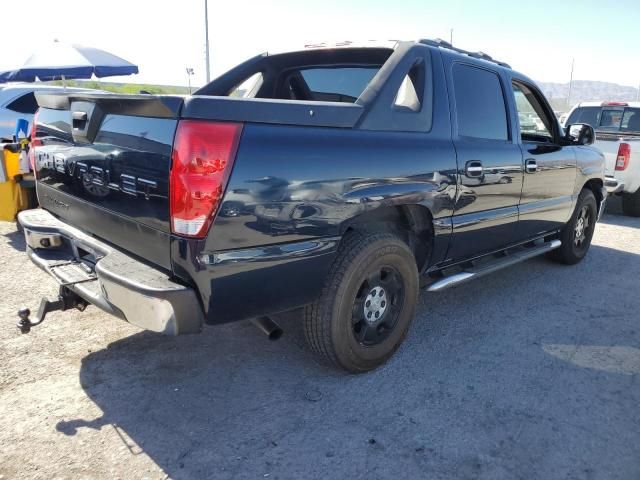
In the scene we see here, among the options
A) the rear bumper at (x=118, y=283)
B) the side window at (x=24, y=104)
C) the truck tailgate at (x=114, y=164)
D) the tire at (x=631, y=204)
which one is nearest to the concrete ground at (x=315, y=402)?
the rear bumper at (x=118, y=283)

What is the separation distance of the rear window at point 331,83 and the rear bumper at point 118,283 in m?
1.94

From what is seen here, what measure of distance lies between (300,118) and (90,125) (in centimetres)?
110

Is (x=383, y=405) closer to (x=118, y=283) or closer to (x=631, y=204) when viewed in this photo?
(x=118, y=283)

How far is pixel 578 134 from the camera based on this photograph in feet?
16.3

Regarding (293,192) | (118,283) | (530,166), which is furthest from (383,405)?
(530,166)

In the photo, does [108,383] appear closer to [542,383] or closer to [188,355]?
[188,355]

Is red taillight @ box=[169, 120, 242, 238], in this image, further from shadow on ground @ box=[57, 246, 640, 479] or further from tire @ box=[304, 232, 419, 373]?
shadow on ground @ box=[57, 246, 640, 479]

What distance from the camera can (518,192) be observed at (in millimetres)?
4070

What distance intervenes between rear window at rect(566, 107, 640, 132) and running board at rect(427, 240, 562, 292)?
553cm

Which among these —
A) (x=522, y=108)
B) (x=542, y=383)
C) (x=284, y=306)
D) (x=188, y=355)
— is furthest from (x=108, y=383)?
(x=522, y=108)

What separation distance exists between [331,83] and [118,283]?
224 centimetres

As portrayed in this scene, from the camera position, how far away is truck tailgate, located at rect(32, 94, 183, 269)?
7.50 ft

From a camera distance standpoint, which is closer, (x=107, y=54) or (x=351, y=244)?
(x=351, y=244)

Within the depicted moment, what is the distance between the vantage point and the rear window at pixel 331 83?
3.58 metres
